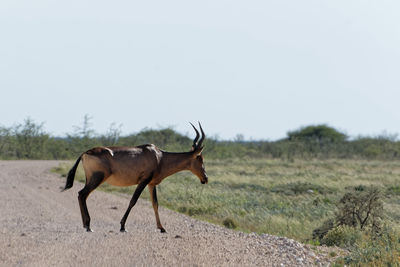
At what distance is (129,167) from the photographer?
10.9 metres

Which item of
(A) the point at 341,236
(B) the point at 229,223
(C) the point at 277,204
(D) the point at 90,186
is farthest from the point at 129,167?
(C) the point at 277,204

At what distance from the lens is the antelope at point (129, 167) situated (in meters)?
10.6

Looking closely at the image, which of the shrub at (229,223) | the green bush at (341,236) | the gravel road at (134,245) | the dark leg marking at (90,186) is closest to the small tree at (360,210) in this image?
the green bush at (341,236)

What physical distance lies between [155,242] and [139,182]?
4.50ft

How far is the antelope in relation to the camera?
10625 millimetres

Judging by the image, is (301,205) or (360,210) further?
(301,205)

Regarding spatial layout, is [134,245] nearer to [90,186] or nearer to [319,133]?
[90,186]

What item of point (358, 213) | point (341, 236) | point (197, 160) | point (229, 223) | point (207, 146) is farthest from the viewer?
point (207, 146)

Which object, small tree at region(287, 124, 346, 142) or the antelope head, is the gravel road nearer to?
the antelope head

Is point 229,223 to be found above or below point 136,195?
below

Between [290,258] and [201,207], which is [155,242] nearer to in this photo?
[290,258]

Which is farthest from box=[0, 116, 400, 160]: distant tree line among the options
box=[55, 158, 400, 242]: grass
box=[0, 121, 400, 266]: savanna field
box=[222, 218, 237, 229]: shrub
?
box=[222, 218, 237, 229]: shrub

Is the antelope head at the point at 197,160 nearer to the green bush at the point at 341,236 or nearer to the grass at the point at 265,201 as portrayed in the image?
the green bush at the point at 341,236

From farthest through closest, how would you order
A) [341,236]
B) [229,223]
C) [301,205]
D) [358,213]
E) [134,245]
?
[301,205]
[229,223]
[358,213]
[341,236]
[134,245]
